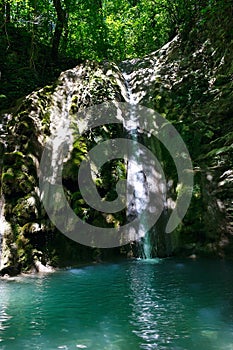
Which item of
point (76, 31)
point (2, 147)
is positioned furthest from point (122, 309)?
point (76, 31)

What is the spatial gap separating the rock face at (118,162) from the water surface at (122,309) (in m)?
0.77

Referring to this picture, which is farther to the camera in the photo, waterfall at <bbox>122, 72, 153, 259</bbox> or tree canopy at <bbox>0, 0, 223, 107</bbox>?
tree canopy at <bbox>0, 0, 223, 107</bbox>

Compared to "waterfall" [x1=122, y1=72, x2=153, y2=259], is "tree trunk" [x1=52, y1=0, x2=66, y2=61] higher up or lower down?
higher up

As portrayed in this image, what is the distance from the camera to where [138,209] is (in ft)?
26.7

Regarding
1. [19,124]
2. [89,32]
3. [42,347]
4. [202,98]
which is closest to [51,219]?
[19,124]

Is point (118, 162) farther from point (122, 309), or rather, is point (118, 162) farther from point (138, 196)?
point (122, 309)

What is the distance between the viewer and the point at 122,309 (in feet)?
14.8

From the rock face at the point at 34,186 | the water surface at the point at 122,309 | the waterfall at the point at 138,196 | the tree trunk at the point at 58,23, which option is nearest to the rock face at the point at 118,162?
the rock face at the point at 34,186

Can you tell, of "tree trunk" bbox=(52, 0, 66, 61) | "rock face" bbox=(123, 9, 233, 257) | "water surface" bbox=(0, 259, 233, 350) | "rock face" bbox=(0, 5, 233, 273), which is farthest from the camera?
"tree trunk" bbox=(52, 0, 66, 61)

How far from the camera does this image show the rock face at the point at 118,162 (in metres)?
6.97

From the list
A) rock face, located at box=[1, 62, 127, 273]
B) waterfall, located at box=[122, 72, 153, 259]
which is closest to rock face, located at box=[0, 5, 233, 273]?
rock face, located at box=[1, 62, 127, 273]

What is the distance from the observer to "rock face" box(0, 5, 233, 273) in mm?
6973

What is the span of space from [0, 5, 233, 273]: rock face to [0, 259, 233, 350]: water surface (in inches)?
30.1

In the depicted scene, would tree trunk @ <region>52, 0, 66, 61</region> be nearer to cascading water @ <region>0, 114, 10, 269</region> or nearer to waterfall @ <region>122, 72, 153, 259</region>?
cascading water @ <region>0, 114, 10, 269</region>
